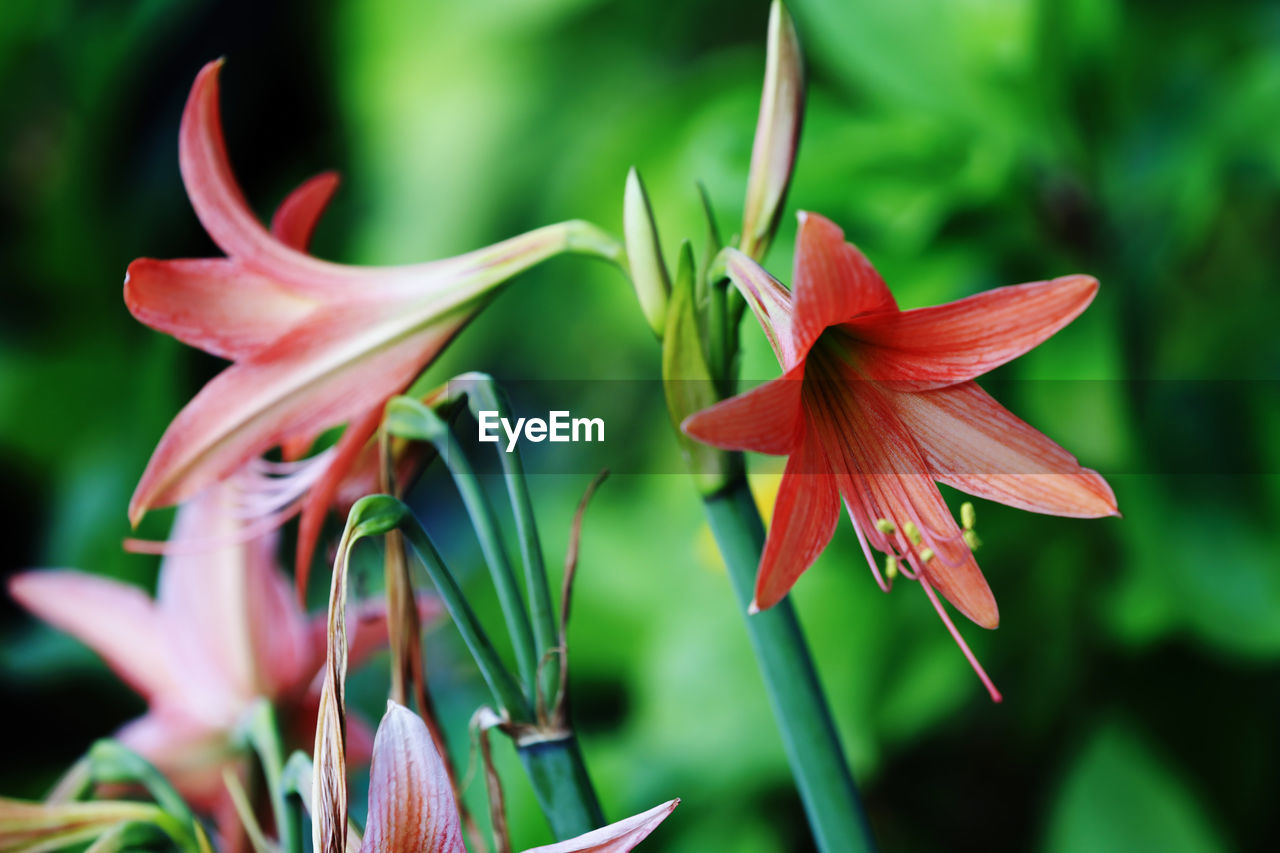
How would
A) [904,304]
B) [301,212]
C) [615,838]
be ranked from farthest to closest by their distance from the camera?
[904,304] < [301,212] < [615,838]

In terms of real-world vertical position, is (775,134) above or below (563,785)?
above

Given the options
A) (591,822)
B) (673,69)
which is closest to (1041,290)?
(591,822)

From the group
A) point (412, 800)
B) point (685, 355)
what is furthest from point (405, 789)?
point (685, 355)

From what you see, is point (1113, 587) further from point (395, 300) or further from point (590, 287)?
point (395, 300)

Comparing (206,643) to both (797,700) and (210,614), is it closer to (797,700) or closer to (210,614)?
(210,614)

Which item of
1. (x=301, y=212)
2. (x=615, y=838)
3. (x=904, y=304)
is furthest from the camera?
(x=904, y=304)

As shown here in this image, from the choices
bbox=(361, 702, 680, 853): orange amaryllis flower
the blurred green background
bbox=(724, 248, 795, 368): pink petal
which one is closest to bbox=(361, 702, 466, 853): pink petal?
bbox=(361, 702, 680, 853): orange amaryllis flower
